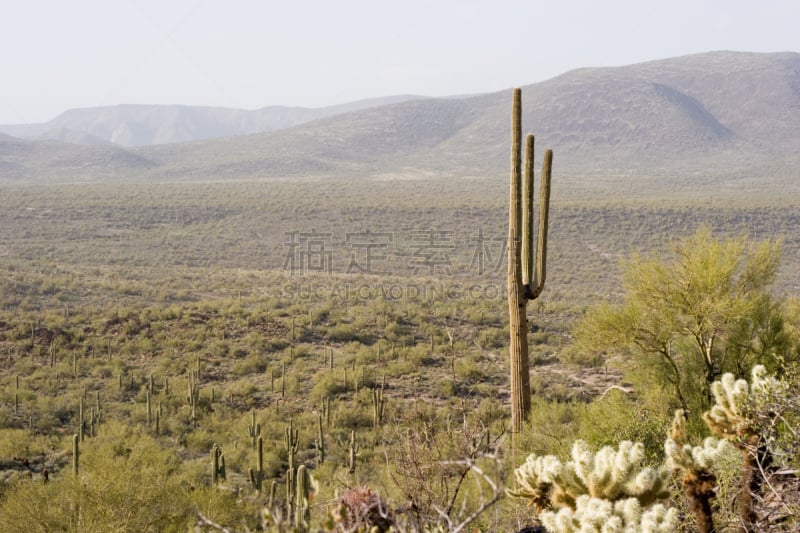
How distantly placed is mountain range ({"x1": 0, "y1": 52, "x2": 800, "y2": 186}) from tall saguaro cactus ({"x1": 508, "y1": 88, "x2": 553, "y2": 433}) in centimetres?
7423

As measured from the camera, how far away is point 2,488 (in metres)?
11.6

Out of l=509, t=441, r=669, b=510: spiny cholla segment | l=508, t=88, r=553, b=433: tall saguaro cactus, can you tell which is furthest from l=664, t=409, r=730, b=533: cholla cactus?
l=508, t=88, r=553, b=433: tall saguaro cactus

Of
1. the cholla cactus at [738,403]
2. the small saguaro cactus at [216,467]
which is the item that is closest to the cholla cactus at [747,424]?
the cholla cactus at [738,403]

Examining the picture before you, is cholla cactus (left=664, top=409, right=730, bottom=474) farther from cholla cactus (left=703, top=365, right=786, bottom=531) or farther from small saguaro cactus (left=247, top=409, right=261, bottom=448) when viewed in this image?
small saguaro cactus (left=247, top=409, right=261, bottom=448)

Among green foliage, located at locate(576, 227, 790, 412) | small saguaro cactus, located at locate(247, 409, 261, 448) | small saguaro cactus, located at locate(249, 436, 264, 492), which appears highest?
green foliage, located at locate(576, 227, 790, 412)

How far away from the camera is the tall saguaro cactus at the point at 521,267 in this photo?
34.6ft

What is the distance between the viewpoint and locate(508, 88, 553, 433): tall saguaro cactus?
10539 millimetres

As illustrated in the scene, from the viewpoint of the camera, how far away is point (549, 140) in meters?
113

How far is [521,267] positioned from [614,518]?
687 cm

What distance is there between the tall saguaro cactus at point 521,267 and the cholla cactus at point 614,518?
18.8ft

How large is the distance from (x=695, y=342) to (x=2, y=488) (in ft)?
38.0

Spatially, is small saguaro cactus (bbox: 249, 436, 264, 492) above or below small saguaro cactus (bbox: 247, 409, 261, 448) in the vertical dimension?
above

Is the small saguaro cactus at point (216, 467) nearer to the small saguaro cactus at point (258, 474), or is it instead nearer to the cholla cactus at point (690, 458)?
the small saguaro cactus at point (258, 474)

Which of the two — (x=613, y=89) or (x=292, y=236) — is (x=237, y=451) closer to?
(x=292, y=236)
